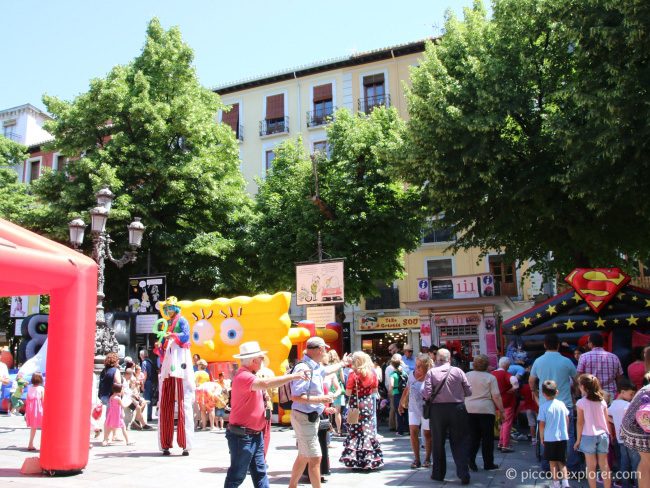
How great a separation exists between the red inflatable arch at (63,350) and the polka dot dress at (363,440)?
11.4 ft

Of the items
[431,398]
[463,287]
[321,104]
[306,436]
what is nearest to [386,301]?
[463,287]

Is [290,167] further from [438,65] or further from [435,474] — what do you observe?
[435,474]

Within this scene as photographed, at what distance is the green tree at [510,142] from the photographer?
13.6 metres

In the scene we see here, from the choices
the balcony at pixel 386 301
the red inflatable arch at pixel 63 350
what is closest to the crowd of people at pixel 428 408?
the red inflatable arch at pixel 63 350

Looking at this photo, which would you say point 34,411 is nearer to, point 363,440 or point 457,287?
point 363,440

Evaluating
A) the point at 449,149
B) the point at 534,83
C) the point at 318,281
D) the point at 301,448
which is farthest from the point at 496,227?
the point at 301,448

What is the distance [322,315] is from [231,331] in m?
2.74

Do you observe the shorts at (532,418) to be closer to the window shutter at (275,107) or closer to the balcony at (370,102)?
the balcony at (370,102)

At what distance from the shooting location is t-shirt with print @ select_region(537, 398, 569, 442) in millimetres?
6711

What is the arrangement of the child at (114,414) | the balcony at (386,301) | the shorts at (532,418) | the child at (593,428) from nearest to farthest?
the child at (593,428), the child at (114,414), the shorts at (532,418), the balcony at (386,301)

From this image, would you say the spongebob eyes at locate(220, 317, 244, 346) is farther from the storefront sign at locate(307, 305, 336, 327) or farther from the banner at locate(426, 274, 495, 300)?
the banner at locate(426, 274, 495, 300)

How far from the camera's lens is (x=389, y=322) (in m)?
29.3

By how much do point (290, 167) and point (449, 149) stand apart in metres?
10.3

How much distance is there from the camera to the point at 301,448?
5.84 m
